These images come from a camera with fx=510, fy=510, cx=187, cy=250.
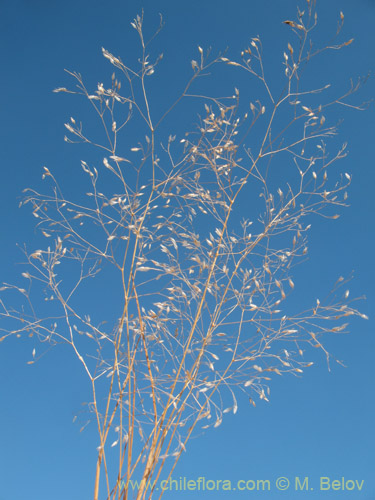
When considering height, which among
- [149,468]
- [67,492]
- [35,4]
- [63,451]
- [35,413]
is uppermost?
[35,4]

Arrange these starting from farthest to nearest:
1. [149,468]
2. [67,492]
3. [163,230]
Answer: [67,492] → [163,230] → [149,468]

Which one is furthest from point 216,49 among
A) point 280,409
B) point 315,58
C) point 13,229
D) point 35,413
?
point 35,413

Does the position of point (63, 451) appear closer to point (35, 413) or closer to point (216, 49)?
point (35, 413)

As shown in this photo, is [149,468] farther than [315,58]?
No

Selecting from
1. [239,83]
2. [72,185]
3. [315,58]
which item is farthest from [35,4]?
[315,58]

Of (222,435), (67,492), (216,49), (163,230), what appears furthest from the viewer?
(216,49)

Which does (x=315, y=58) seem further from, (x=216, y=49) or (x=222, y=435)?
(x=222, y=435)

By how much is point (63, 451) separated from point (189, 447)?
2.01 feet

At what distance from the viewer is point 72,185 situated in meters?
2.74

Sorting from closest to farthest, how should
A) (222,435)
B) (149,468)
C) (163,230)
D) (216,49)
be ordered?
(149,468)
(163,230)
(222,435)
(216,49)

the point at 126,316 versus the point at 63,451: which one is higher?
the point at 63,451

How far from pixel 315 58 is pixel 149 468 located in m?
2.41

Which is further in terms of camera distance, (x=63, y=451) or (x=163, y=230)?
(x=63, y=451)

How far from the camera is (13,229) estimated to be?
2672mm
